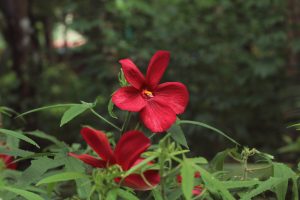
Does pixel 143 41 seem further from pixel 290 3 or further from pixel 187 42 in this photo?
pixel 290 3

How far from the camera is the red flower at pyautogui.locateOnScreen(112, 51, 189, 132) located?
67 cm

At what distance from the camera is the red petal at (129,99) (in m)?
0.66

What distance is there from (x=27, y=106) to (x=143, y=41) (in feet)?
3.51

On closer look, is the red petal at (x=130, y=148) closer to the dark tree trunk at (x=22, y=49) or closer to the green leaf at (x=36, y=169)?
the green leaf at (x=36, y=169)

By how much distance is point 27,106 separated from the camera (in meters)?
4.29

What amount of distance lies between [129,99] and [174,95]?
0.06 meters

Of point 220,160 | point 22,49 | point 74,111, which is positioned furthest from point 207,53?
point 74,111

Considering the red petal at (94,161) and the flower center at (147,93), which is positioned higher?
the flower center at (147,93)

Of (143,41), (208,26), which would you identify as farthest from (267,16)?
(143,41)

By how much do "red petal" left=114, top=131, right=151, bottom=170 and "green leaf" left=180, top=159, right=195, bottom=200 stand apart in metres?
0.10

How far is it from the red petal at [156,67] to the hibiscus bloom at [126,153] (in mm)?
114

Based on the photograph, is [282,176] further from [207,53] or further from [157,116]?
[207,53]

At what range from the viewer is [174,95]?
2.33ft

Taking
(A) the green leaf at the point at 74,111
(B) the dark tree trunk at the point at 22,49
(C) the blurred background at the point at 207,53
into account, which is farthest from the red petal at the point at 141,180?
(B) the dark tree trunk at the point at 22,49
